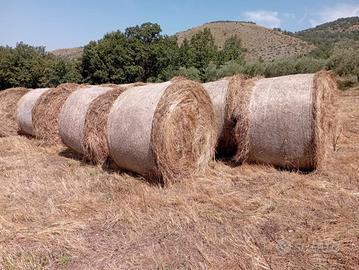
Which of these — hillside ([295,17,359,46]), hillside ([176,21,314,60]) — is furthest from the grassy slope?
hillside ([295,17,359,46])

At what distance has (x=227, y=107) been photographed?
699 centimetres

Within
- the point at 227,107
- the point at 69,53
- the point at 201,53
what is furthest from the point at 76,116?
the point at 69,53

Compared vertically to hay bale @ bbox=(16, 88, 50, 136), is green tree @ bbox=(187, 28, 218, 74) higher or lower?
higher

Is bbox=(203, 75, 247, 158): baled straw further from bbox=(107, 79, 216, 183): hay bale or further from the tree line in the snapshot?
the tree line

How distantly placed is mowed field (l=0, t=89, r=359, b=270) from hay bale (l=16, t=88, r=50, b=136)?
11.5 ft

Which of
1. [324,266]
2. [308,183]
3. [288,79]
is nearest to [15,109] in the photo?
[288,79]

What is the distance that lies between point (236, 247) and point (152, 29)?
4225 cm

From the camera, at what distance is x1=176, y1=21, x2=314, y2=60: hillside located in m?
73.1

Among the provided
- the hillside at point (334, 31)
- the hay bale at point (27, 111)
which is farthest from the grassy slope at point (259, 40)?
the hay bale at point (27, 111)

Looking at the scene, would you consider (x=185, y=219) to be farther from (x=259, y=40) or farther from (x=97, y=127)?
(x=259, y=40)

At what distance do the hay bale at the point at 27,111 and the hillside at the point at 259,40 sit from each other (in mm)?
61940

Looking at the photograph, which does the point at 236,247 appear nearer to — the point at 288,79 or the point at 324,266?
the point at 324,266

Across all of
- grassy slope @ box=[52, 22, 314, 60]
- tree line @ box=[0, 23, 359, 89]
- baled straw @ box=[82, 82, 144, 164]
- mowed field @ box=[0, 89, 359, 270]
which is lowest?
mowed field @ box=[0, 89, 359, 270]

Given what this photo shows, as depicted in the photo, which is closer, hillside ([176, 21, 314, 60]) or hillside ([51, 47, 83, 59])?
hillside ([176, 21, 314, 60])
